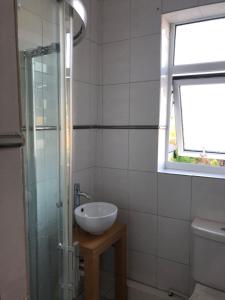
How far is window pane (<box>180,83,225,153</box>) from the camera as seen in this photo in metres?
2.01

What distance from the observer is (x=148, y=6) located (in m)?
1.85

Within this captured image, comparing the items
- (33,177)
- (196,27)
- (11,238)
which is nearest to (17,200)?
(11,238)

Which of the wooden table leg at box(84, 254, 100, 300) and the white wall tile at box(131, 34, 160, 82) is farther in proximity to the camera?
the white wall tile at box(131, 34, 160, 82)

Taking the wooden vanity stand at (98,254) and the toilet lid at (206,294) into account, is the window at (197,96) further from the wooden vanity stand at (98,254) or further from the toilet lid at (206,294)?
the toilet lid at (206,294)

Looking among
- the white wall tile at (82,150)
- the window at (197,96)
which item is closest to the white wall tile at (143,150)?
the window at (197,96)

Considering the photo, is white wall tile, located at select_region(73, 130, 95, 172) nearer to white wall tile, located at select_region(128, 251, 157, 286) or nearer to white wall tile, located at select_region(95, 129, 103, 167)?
white wall tile, located at select_region(95, 129, 103, 167)

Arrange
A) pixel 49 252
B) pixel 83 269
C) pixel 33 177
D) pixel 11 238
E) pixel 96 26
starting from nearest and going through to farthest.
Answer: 1. pixel 11 238
2. pixel 33 177
3. pixel 49 252
4. pixel 83 269
5. pixel 96 26

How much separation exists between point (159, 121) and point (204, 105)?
455 mm

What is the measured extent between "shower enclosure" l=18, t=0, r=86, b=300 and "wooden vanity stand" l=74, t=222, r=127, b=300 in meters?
0.41

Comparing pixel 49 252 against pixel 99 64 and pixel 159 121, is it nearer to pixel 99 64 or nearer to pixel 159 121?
pixel 159 121

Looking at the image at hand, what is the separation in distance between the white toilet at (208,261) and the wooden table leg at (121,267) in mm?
508

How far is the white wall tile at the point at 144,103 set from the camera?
6.17ft

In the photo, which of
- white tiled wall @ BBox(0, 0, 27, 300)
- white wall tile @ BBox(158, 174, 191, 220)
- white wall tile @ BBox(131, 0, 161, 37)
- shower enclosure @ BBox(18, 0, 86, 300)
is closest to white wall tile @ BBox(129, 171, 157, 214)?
white wall tile @ BBox(158, 174, 191, 220)

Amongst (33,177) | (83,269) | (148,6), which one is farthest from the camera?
(148,6)
